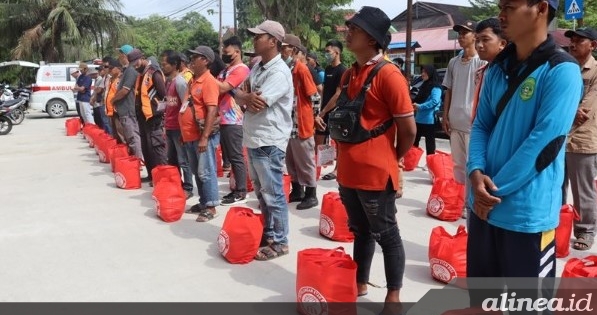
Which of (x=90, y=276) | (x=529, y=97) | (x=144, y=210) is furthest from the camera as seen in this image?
(x=144, y=210)

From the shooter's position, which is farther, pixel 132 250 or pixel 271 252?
pixel 132 250

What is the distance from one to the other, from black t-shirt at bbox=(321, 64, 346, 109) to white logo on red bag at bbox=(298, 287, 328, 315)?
11.0 ft

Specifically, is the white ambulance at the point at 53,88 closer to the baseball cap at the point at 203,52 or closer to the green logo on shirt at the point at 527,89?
the baseball cap at the point at 203,52

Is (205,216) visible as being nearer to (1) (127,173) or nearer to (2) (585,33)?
(1) (127,173)

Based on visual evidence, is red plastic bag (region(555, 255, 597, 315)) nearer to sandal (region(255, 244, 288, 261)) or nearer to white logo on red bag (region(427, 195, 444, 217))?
sandal (region(255, 244, 288, 261))

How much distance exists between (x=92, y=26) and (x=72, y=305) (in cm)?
2480

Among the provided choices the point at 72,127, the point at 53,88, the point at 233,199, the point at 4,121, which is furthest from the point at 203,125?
the point at 53,88

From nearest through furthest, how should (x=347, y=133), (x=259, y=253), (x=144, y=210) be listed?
(x=347, y=133) → (x=259, y=253) → (x=144, y=210)

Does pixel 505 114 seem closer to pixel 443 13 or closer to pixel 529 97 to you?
pixel 529 97

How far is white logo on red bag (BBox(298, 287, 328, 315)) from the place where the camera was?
2.80 metres

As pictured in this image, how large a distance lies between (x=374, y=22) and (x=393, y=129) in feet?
1.89

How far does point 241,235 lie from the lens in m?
3.76

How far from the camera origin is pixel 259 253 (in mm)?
3891

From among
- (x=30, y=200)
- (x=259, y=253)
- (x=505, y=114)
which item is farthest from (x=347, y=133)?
(x=30, y=200)
